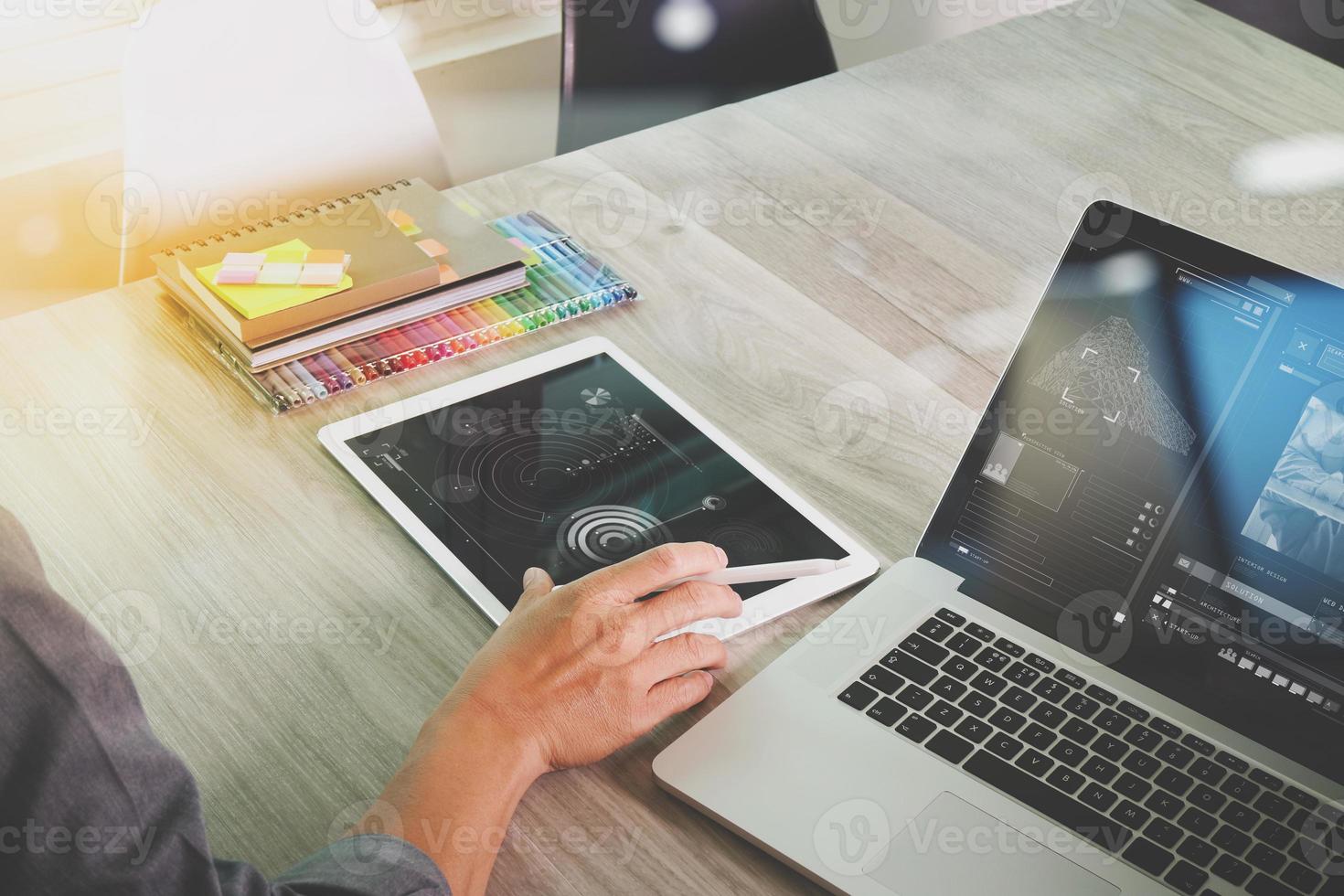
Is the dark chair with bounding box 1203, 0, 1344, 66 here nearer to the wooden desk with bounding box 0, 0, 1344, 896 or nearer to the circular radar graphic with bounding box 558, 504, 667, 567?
the wooden desk with bounding box 0, 0, 1344, 896

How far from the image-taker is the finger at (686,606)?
919 mm

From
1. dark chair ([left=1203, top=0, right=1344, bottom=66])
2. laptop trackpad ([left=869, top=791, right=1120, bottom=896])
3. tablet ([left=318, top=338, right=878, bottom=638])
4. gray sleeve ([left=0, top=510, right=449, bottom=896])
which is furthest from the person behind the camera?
dark chair ([left=1203, top=0, right=1344, bottom=66])

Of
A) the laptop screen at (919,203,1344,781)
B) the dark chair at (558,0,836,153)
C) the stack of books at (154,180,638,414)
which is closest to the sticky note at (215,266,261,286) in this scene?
the stack of books at (154,180,638,414)

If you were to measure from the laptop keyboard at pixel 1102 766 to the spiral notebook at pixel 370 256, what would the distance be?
23.7 inches

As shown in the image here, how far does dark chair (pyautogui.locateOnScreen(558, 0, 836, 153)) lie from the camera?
196 cm

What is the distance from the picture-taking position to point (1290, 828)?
32.4 inches

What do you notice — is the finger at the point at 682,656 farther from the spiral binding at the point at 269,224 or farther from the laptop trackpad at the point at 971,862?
the spiral binding at the point at 269,224

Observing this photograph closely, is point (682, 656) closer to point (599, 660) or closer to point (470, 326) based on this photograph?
point (599, 660)

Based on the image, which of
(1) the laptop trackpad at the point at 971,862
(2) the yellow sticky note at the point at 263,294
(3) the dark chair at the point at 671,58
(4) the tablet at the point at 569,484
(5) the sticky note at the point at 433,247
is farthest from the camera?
(3) the dark chair at the point at 671,58

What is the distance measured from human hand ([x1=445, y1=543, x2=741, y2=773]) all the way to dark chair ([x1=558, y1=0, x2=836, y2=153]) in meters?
1.19

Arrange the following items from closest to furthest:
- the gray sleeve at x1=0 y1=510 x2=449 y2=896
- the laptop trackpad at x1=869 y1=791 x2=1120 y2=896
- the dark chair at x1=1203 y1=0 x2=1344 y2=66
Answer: the gray sleeve at x1=0 y1=510 x2=449 y2=896 < the laptop trackpad at x1=869 y1=791 x2=1120 y2=896 < the dark chair at x1=1203 y1=0 x2=1344 y2=66

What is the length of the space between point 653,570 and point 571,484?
0.21 m

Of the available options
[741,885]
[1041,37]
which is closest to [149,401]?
[741,885]

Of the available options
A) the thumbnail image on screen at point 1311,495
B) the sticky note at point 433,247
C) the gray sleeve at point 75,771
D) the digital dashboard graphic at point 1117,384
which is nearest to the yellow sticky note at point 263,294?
the sticky note at point 433,247
